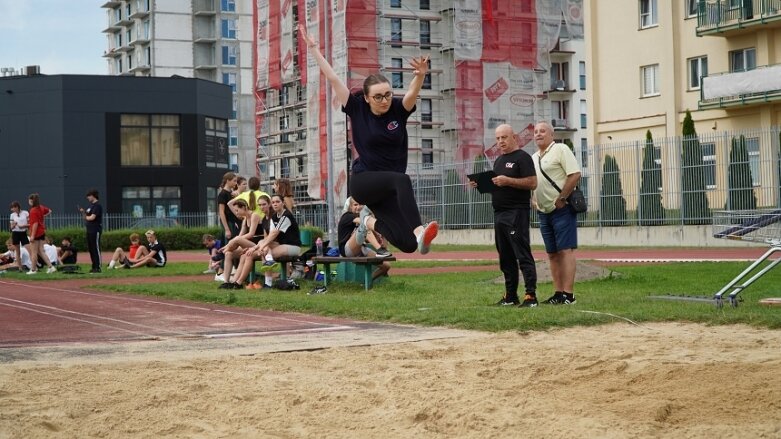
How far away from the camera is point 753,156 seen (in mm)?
29922

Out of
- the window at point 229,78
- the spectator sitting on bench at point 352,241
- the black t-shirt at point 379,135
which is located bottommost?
the spectator sitting on bench at point 352,241

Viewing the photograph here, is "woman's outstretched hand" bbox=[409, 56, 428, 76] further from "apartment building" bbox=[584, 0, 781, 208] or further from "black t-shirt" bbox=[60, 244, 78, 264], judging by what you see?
"apartment building" bbox=[584, 0, 781, 208]

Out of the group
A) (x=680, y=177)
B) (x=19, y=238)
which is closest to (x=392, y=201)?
(x=19, y=238)

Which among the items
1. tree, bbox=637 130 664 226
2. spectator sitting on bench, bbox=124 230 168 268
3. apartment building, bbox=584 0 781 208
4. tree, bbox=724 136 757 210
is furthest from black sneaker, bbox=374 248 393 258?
apartment building, bbox=584 0 781 208

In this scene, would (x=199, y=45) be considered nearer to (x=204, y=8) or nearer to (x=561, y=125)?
(x=204, y=8)

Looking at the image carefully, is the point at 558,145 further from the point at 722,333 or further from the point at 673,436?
the point at 673,436

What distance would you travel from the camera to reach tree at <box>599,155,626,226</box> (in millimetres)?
33906

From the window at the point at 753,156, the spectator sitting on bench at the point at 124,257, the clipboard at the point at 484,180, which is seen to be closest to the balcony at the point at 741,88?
the window at the point at 753,156

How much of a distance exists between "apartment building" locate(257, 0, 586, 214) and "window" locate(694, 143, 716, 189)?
88.3 feet

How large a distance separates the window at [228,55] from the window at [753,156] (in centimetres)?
8589

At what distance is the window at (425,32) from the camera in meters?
75.6

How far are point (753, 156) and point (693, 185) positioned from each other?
7.22 ft

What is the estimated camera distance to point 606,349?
8414mm

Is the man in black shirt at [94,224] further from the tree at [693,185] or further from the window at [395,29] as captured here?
the window at [395,29]
